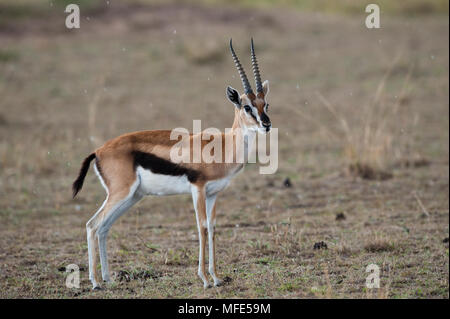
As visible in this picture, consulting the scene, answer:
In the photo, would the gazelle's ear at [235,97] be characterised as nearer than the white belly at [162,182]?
No

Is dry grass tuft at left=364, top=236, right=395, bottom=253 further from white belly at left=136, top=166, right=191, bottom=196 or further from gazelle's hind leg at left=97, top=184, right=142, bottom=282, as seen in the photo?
gazelle's hind leg at left=97, top=184, right=142, bottom=282

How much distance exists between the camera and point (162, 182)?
651cm

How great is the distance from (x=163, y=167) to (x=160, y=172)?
0.06 meters

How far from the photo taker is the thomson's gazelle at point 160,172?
6500 millimetres

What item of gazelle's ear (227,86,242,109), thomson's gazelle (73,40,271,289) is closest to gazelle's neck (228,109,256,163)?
thomson's gazelle (73,40,271,289)

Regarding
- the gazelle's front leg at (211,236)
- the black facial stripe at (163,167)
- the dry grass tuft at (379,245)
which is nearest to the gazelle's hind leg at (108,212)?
the black facial stripe at (163,167)

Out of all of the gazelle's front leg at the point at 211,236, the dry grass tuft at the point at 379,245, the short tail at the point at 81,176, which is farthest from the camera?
the dry grass tuft at the point at 379,245

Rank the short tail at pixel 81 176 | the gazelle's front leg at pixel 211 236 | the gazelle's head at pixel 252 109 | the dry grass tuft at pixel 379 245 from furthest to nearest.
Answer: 1. the dry grass tuft at pixel 379 245
2. the short tail at pixel 81 176
3. the gazelle's front leg at pixel 211 236
4. the gazelle's head at pixel 252 109

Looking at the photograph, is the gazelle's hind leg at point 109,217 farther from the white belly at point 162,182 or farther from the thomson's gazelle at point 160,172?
the white belly at point 162,182

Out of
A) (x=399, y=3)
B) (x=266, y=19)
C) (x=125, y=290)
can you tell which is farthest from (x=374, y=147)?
(x=399, y=3)

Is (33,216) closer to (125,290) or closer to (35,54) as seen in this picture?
(125,290)

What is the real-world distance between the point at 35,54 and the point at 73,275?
1527 centimetres

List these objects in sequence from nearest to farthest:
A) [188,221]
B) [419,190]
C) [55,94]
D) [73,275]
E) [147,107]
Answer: [73,275]
[188,221]
[419,190]
[147,107]
[55,94]

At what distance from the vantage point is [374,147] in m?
10.9
